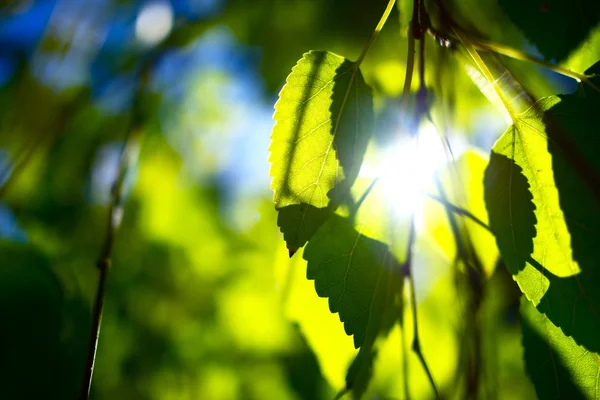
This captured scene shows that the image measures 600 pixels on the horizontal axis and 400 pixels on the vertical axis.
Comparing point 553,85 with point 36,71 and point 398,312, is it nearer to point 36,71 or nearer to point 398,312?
point 398,312

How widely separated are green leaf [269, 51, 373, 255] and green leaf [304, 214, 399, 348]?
0.06m

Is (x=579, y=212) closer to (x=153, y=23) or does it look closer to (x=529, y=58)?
(x=529, y=58)

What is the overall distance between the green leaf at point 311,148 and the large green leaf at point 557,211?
14 cm

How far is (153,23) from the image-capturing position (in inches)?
44.1

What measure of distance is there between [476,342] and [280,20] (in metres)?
0.74

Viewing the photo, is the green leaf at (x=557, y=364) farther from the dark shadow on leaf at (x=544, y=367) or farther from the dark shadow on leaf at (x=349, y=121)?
the dark shadow on leaf at (x=349, y=121)

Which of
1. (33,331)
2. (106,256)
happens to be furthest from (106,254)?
(33,331)

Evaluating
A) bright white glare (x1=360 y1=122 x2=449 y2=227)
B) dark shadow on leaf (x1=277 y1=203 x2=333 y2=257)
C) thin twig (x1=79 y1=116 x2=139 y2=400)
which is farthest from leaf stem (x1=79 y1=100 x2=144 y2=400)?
bright white glare (x1=360 y1=122 x2=449 y2=227)

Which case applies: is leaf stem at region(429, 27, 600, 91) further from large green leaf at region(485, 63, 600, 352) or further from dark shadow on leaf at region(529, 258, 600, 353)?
dark shadow on leaf at region(529, 258, 600, 353)

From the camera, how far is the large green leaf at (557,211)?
356 millimetres

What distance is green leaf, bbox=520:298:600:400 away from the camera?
1.27ft

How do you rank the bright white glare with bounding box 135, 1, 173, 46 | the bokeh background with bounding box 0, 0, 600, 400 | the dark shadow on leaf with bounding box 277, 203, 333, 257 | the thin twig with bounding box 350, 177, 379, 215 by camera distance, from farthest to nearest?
the bright white glare with bounding box 135, 1, 173, 46, the bokeh background with bounding box 0, 0, 600, 400, the thin twig with bounding box 350, 177, 379, 215, the dark shadow on leaf with bounding box 277, 203, 333, 257

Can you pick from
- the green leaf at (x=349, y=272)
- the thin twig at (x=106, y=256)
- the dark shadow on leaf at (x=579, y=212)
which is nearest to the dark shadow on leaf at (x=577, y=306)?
the dark shadow on leaf at (x=579, y=212)

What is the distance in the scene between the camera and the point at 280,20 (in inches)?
38.9
